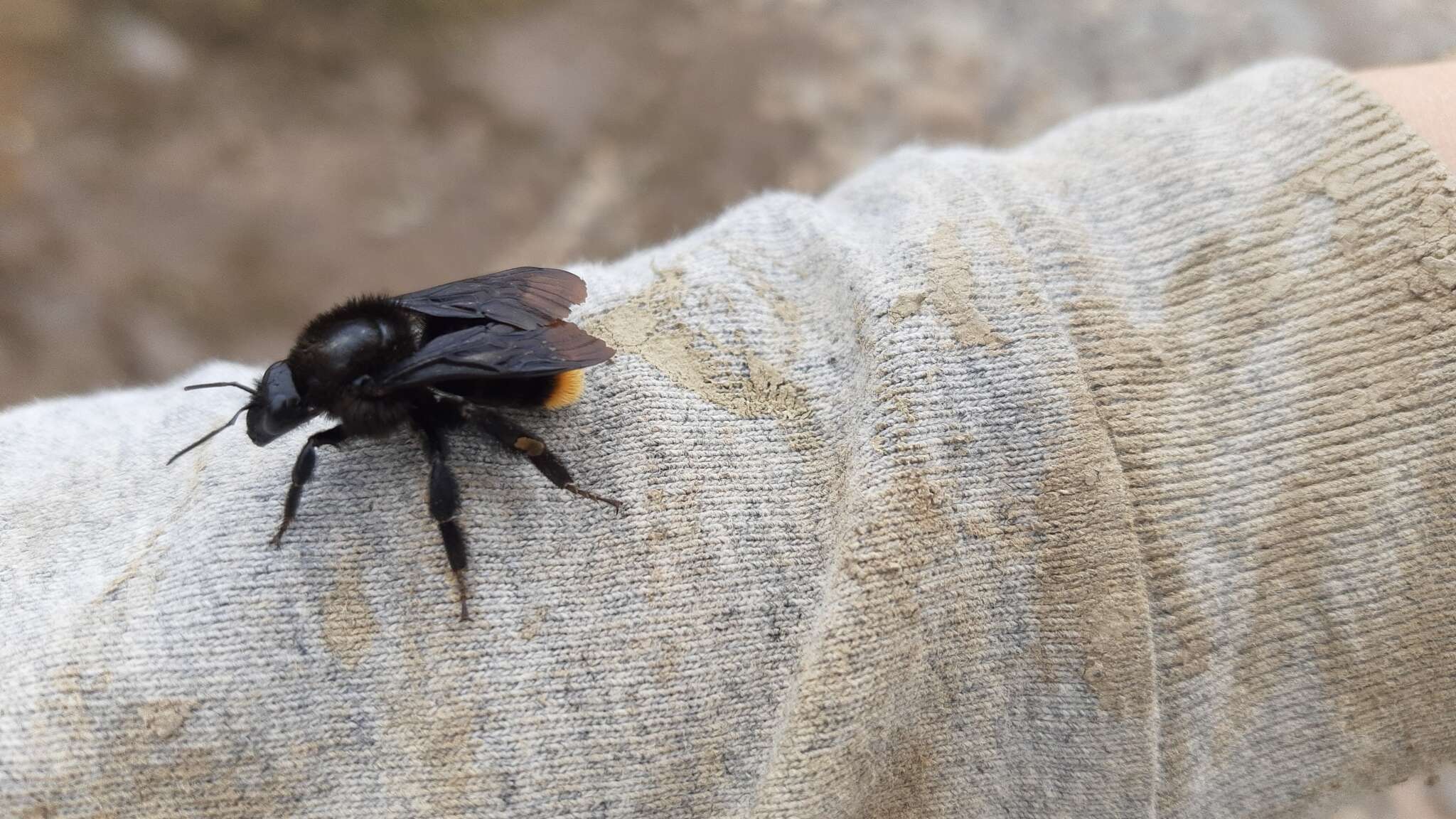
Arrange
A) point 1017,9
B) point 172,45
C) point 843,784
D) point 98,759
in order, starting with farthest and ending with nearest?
point 1017,9, point 172,45, point 843,784, point 98,759

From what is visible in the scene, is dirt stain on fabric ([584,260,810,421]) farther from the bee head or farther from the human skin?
the human skin

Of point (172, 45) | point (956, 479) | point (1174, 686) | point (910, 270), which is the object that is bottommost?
point (1174, 686)

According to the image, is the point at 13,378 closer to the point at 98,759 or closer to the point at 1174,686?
the point at 98,759

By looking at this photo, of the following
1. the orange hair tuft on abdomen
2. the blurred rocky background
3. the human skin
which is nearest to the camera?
the orange hair tuft on abdomen

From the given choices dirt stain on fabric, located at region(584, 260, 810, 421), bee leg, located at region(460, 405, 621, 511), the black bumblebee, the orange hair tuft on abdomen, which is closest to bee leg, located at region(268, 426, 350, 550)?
the black bumblebee

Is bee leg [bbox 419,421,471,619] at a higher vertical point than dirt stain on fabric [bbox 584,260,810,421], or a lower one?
lower

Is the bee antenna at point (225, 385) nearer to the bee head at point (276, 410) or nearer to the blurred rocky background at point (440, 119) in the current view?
the bee head at point (276, 410)

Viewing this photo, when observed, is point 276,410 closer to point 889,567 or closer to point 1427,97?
point 889,567

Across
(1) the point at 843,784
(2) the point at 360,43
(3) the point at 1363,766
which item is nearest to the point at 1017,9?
(2) the point at 360,43
